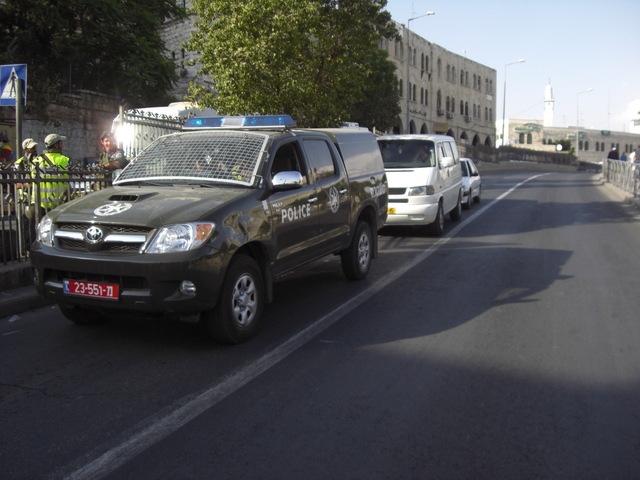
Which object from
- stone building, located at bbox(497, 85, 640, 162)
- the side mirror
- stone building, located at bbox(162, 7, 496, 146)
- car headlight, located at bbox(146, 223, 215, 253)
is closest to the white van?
the side mirror

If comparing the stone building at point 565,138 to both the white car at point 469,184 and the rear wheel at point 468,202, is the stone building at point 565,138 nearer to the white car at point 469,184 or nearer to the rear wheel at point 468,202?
the white car at point 469,184

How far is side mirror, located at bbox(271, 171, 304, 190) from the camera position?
231 inches

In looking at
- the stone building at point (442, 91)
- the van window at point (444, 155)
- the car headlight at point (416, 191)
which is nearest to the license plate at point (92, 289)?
the car headlight at point (416, 191)

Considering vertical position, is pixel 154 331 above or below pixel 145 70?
below

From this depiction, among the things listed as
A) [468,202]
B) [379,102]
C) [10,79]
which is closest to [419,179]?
[468,202]

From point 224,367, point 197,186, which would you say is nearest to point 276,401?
point 224,367

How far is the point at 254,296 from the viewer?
18.5ft

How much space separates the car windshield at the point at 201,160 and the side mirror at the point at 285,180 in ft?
0.72

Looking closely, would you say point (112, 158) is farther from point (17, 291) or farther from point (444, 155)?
point (444, 155)

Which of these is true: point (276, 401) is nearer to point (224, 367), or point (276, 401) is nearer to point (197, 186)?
point (224, 367)

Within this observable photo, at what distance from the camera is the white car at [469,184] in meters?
18.0

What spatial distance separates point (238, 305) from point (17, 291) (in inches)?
120

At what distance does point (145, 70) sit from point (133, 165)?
2161 centimetres

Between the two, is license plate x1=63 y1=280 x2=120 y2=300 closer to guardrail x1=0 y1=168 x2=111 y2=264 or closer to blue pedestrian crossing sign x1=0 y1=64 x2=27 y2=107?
guardrail x1=0 y1=168 x2=111 y2=264
